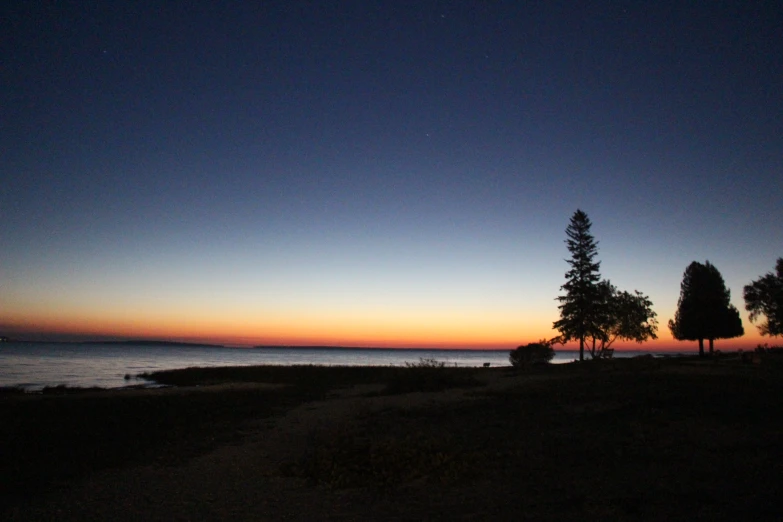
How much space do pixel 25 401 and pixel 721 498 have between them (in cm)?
2820

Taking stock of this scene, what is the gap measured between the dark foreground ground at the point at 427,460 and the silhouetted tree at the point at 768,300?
4337 centimetres

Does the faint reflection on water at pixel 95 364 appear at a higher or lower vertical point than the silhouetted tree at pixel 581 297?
lower

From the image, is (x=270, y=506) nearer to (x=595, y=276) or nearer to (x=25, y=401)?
(x=25, y=401)

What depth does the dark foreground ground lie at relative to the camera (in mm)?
7184

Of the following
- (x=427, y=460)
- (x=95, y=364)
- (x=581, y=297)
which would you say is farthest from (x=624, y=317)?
(x=95, y=364)

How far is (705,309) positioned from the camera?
52.8 m

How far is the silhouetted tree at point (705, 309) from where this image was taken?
52.8 meters

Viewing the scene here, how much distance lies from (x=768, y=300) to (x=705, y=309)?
7.25 meters

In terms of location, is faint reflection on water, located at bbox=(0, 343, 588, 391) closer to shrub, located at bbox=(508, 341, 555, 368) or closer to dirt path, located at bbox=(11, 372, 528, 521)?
shrub, located at bbox=(508, 341, 555, 368)

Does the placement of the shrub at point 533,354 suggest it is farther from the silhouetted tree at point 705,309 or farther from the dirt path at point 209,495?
the dirt path at point 209,495

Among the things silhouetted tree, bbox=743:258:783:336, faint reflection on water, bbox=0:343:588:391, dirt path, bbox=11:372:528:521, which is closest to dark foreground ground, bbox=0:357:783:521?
dirt path, bbox=11:372:528:521

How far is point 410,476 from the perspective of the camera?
877 cm

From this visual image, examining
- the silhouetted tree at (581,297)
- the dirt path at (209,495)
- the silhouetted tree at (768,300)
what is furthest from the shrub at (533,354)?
the dirt path at (209,495)

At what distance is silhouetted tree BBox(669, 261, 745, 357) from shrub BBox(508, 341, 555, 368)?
1828 cm
